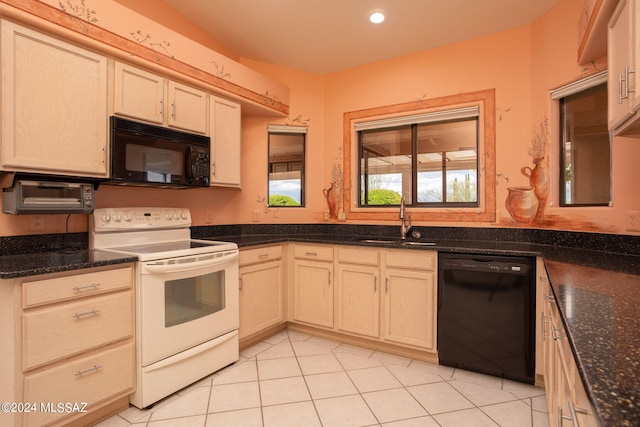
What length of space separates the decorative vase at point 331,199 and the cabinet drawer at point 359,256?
0.82 metres

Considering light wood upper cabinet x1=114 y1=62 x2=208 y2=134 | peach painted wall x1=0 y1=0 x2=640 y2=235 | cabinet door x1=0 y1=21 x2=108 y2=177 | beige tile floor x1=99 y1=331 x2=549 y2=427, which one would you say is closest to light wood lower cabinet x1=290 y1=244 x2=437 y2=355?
beige tile floor x1=99 y1=331 x2=549 y2=427

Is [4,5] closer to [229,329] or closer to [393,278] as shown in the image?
[229,329]

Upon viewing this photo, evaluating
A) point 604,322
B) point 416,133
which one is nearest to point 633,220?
point 604,322

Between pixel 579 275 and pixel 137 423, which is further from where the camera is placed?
pixel 137 423

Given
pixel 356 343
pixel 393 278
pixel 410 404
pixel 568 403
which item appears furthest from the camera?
pixel 356 343

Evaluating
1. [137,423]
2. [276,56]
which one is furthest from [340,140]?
[137,423]

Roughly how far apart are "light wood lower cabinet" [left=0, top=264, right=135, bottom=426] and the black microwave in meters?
0.68

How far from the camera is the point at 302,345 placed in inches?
114

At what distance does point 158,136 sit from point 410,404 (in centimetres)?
244

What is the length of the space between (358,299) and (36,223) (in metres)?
2.35

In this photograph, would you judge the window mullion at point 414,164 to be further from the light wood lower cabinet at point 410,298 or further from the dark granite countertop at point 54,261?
the dark granite countertop at point 54,261

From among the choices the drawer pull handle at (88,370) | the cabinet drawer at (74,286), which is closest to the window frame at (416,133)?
the cabinet drawer at (74,286)

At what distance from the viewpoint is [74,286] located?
1665mm

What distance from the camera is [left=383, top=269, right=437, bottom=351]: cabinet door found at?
2500 mm
